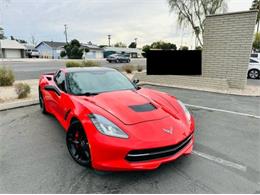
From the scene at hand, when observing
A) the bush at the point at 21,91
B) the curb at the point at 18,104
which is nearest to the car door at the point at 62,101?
the curb at the point at 18,104

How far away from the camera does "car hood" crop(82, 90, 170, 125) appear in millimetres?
2628

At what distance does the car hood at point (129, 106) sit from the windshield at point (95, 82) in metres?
0.27

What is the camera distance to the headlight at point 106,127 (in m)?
2.37

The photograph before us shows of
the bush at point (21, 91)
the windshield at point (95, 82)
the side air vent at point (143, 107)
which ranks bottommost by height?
the bush at point (21, 91)

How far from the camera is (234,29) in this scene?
8461 mm

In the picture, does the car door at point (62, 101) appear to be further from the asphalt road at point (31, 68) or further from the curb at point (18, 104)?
the asphalt road at point (31, 68)

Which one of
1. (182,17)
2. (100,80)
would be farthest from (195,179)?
(182,17)

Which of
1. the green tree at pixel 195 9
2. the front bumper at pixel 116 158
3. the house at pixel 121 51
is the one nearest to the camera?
the front bumper at pixel 116 158

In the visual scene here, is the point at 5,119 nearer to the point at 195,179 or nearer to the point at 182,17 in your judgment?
the point at 195,179

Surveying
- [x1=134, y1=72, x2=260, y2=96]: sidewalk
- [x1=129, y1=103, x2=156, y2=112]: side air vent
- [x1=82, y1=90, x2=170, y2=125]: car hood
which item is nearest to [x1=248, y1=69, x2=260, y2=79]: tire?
[x1=134, y1=72, x2=260, y2=96]: sidewalk

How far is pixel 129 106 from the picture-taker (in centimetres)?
290

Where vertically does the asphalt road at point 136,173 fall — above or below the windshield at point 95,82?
below

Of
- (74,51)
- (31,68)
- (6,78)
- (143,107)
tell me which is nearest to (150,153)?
(143,107)

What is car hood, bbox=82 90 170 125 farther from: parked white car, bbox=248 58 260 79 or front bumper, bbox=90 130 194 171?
parked white car, bbox=248 58 260 79
